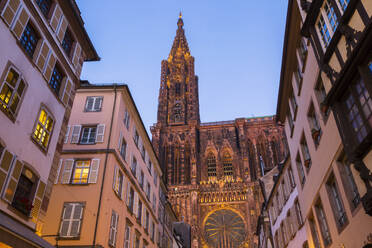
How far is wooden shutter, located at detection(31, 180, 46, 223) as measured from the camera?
1120 cm

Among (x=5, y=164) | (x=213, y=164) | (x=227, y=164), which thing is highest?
(x=213, y=164)

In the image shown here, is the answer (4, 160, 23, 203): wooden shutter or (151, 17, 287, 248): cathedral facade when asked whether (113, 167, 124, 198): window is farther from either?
(151, 17, 287, 248): cathedral facade

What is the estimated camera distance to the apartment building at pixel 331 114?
886 cm

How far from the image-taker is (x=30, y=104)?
11.4m

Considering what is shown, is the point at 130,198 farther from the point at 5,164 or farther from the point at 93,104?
the point at 5,164

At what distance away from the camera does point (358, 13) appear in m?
8.99

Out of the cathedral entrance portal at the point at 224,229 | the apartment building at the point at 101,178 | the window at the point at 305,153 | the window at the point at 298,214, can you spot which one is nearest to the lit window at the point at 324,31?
the window at the point at 305,153

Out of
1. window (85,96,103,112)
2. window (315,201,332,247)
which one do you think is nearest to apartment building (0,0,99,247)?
window (85,96,103,112)

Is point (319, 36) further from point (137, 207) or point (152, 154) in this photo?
point (152, 154)

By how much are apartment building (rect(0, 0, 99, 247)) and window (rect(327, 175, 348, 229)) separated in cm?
963

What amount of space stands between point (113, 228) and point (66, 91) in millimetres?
7016

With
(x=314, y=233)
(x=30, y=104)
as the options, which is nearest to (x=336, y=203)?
(x=314, y=233)

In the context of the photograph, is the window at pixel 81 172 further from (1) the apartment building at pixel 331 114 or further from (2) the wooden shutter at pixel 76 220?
(1) the apartment building at pixel 331 114

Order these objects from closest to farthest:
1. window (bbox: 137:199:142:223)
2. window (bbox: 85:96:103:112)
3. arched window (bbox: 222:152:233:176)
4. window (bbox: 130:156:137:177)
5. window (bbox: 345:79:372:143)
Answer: window (bbox: 345:79:372:143) < window (bbox: 85:96:103:112) < window (bbox: 130:156:137:177) < window (bbox: 137:199:142:223) < arched window (bbox: 222:152:233:176)
